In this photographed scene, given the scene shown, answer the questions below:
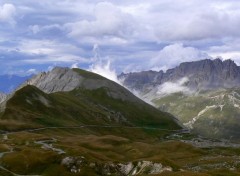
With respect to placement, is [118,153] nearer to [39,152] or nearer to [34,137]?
[34,137]

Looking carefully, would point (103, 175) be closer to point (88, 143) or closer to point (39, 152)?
point (39, 152)

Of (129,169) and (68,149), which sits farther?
(68,149)

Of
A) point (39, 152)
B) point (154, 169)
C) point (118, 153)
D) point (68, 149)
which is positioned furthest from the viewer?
point (118, 153)

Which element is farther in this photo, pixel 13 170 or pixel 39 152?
pixel 39 152

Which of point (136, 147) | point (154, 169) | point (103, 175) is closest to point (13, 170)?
point (103, 175)

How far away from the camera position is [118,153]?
6284 inches

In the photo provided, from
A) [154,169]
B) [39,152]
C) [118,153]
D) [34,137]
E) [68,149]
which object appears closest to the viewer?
[154,169]

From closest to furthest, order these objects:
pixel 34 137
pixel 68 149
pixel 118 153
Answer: pixel 68 149 → pixel 118 153 → pixel 34 137

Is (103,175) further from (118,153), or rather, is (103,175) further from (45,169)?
(118,153)

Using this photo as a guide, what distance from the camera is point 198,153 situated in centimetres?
16600

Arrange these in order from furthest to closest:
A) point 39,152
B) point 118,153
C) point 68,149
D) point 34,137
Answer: point 34,137 → point 118,153 → point 68,149 → point 39,152

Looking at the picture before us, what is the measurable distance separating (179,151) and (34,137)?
55962mm

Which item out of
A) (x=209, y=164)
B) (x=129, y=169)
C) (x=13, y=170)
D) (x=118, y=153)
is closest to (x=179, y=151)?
(x=118, y=153)

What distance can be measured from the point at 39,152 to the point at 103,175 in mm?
22091
